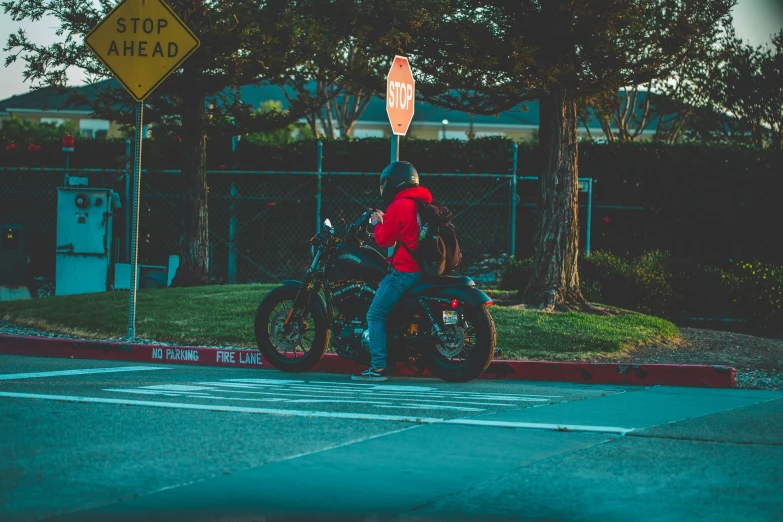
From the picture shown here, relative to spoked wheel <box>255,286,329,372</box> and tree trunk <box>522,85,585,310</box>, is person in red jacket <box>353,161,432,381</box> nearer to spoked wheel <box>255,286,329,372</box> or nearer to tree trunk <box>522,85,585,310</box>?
spoked wheel <box>255,286,329,372</box>

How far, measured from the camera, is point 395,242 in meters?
9.04

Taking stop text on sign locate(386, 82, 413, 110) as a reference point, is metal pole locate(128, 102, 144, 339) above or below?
below

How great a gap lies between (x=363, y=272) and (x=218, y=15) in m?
7.78

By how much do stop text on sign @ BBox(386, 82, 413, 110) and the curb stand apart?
2.59 m

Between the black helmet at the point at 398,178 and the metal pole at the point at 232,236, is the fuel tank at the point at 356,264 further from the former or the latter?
the metal pole at the point at 232,236

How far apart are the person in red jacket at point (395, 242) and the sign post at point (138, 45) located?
11.5 ft

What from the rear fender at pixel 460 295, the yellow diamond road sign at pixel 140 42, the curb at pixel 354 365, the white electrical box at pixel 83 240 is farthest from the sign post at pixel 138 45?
the white electrical box at pixel 83 240

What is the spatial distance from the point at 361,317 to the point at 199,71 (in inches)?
338

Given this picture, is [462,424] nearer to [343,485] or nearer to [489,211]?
[343,485]

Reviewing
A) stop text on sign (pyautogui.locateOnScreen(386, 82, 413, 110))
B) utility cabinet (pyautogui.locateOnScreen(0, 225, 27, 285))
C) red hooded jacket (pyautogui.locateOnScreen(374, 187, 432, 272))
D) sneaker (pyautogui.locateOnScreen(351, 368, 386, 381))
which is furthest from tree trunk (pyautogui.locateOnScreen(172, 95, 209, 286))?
red hooded jacket (pyautogui.locateOnScreen(374, 187, 432, 272))

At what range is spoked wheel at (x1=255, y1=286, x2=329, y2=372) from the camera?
9.66 metres

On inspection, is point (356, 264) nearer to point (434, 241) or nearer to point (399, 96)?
point (434, 241)

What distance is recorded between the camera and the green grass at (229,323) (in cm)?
1116

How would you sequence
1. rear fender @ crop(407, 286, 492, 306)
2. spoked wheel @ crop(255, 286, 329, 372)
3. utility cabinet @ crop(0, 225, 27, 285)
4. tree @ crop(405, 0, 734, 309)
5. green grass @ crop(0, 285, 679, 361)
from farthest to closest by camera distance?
utility cabinet @ crop(0, 225, 27, 285) → tree @ crop(405, 0, 734, 309) → green grass @ crop(0, 285, 679, 361) → spoked wheel @ crop(255, 286, 329, 372) → rear fender @ crop(407, 286, 492, 306)
